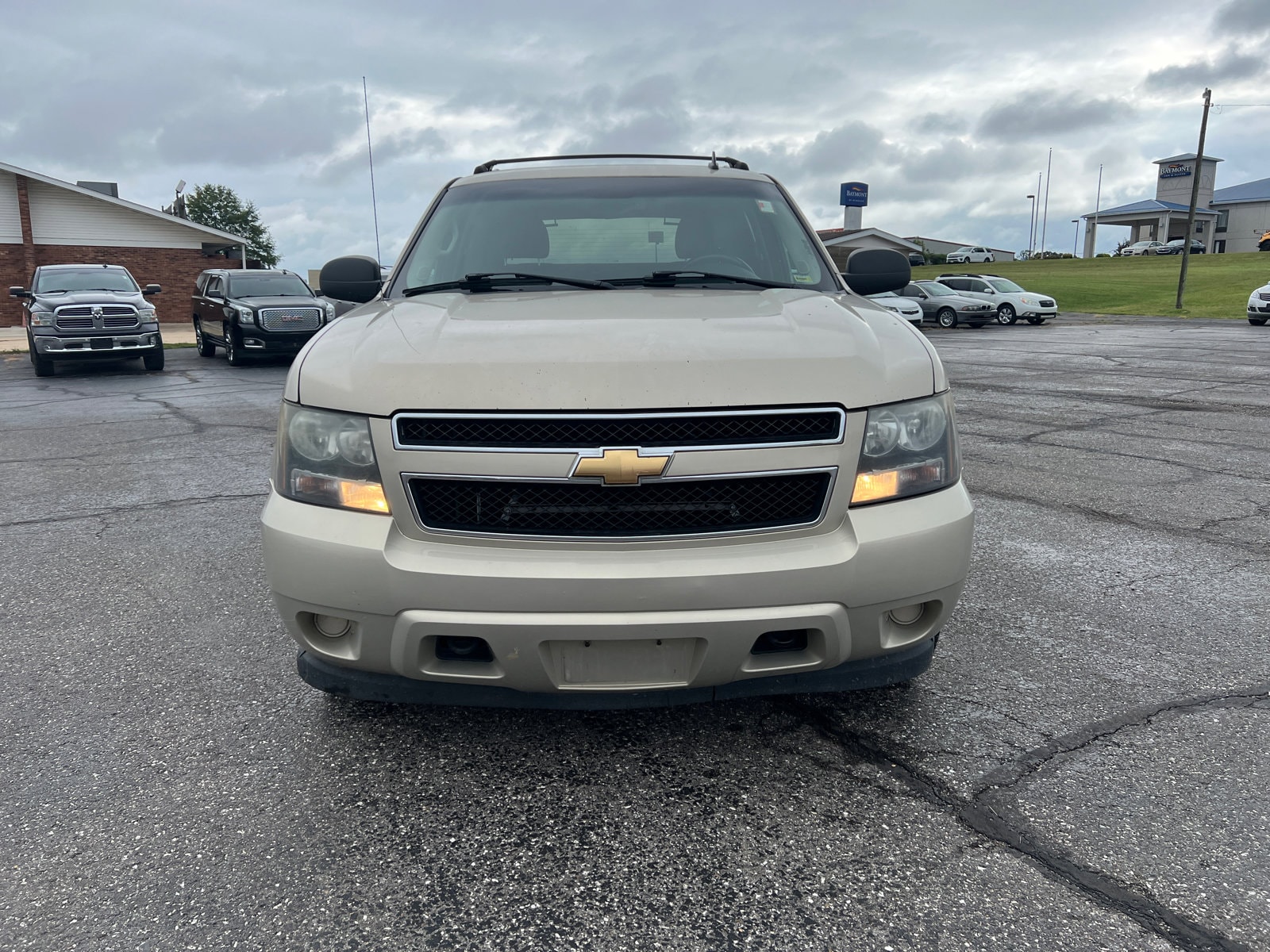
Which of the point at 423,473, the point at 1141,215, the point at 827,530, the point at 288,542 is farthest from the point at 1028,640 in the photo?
the point at 1141,215

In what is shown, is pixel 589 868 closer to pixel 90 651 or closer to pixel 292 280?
pixel 90 651

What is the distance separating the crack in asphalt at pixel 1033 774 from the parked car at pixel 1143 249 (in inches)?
3120

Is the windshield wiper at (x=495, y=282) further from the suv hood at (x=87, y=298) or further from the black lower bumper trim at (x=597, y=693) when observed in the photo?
the suv hood at (x=87, y=298)

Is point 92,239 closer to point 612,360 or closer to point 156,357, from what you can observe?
point 156,357

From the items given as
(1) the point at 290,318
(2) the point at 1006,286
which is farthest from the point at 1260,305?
(1) the point at 290,318

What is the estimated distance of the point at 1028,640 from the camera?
3688 mm

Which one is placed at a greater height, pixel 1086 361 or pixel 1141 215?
pixel 1141 215

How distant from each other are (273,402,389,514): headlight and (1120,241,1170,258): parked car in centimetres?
8068

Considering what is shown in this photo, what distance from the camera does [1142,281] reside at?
48.6 meters

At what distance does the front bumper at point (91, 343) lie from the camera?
15.3 m

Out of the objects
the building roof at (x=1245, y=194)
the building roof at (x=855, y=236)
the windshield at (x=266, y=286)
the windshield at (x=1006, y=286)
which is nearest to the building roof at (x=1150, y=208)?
the building roof at (x=1245, y=194)

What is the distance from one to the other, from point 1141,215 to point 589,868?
96.2 metres

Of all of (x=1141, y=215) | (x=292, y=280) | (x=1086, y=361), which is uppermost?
(x=1141, y=215)

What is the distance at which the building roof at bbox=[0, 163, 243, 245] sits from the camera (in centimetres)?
→ 2892
